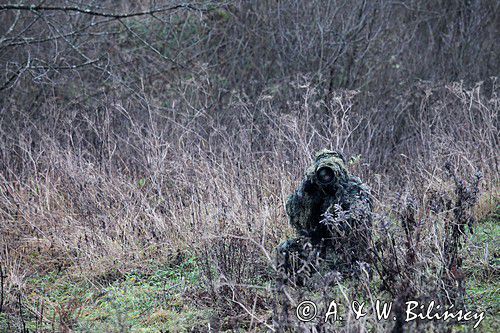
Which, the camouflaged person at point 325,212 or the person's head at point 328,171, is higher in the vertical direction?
the person's head at point 328,171

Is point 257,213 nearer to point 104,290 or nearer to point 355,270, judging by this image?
point 104,290

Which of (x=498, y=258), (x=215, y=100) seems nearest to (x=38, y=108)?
(x=215, y=100)

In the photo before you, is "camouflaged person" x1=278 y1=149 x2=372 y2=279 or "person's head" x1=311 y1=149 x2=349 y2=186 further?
"person's head" x1=311 y1=149 x2=349 y2=186

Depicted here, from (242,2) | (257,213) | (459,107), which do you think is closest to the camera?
(257,213)

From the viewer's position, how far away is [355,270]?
12.9 ft

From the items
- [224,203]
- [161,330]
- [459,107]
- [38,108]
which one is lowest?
[161,330]

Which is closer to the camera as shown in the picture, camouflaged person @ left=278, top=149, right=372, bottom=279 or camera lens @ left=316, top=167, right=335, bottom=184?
camouflaged person @ left=278, top=149, right=372, bottom=279

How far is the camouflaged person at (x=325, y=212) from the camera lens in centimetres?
429

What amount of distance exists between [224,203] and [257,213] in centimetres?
33

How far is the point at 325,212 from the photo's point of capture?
424 centimetres

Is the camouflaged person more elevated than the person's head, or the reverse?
the person's head

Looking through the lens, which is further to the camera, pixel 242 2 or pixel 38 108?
pixel 242 2

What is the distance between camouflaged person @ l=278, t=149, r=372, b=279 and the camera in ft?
14.1

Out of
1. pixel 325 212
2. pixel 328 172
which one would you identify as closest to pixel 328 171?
pixel 328 172
